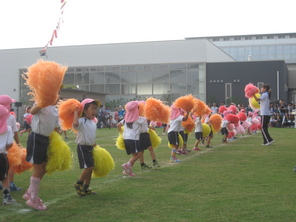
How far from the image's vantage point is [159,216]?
477 centimetres

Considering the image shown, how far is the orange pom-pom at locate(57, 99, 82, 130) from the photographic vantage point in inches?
→ 237

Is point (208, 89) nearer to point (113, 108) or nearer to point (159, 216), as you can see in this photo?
point (113, 108)

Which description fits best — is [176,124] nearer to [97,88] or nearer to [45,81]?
[45,81]

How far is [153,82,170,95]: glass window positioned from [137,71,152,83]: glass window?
851mm

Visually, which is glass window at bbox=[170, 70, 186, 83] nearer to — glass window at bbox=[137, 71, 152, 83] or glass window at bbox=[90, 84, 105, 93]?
glass window at bbox=[137, 71, 152, 83]

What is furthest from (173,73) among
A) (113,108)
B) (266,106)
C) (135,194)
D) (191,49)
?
(135,194)

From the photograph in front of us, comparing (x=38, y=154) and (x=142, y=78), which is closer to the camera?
(x=38, y=154)

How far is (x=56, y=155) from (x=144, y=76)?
3618cm

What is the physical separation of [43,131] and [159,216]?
1.91 m

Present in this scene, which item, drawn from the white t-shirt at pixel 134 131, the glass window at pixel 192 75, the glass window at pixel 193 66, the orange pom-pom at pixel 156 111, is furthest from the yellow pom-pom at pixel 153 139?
the glass window at pixel 193 66

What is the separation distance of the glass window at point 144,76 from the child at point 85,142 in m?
35.1

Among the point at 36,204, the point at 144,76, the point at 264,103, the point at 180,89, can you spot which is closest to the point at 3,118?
the point at 36,204

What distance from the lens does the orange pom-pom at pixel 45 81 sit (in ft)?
16.9

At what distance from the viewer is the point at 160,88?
40.8 meters
